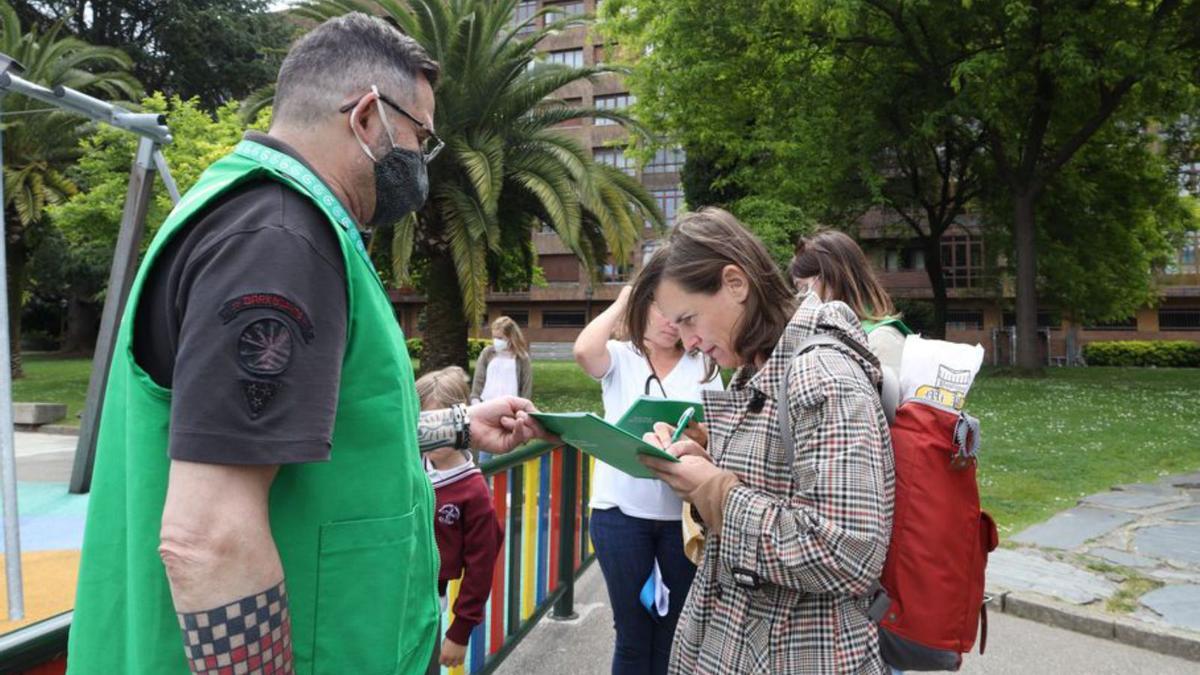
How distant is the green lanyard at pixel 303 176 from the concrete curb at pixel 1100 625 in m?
4.30

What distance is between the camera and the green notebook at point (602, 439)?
77.7 inches

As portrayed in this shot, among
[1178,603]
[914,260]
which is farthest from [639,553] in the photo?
[914,260]

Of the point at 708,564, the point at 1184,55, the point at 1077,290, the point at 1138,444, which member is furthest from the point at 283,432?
the point at 1077,290

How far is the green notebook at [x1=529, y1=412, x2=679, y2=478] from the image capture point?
77.7 inches

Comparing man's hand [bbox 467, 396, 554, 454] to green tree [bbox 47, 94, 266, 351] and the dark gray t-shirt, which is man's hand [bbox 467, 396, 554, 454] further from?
green tree [bbox 47, 94, 266, 351]

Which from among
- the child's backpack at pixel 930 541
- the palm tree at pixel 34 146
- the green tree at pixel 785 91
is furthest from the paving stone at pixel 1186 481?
the palm tree at pixel 34 146

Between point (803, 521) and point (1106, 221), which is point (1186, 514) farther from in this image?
point (1106, 221)

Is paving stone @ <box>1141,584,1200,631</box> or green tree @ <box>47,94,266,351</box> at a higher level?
green tree @ <box>47,94,266,351</box>

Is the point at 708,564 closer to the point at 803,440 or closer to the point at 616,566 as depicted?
the point at 803,440

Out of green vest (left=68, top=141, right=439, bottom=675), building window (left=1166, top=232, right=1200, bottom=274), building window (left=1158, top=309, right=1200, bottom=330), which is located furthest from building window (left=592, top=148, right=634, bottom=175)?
green vest (left=68, top=141, right=439, bottom=675)

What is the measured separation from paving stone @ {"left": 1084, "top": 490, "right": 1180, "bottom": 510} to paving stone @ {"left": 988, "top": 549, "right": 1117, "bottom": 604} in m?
2.33

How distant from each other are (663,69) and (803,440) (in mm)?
19981

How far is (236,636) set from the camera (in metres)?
1.13

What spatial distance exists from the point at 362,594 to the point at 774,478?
970mm
